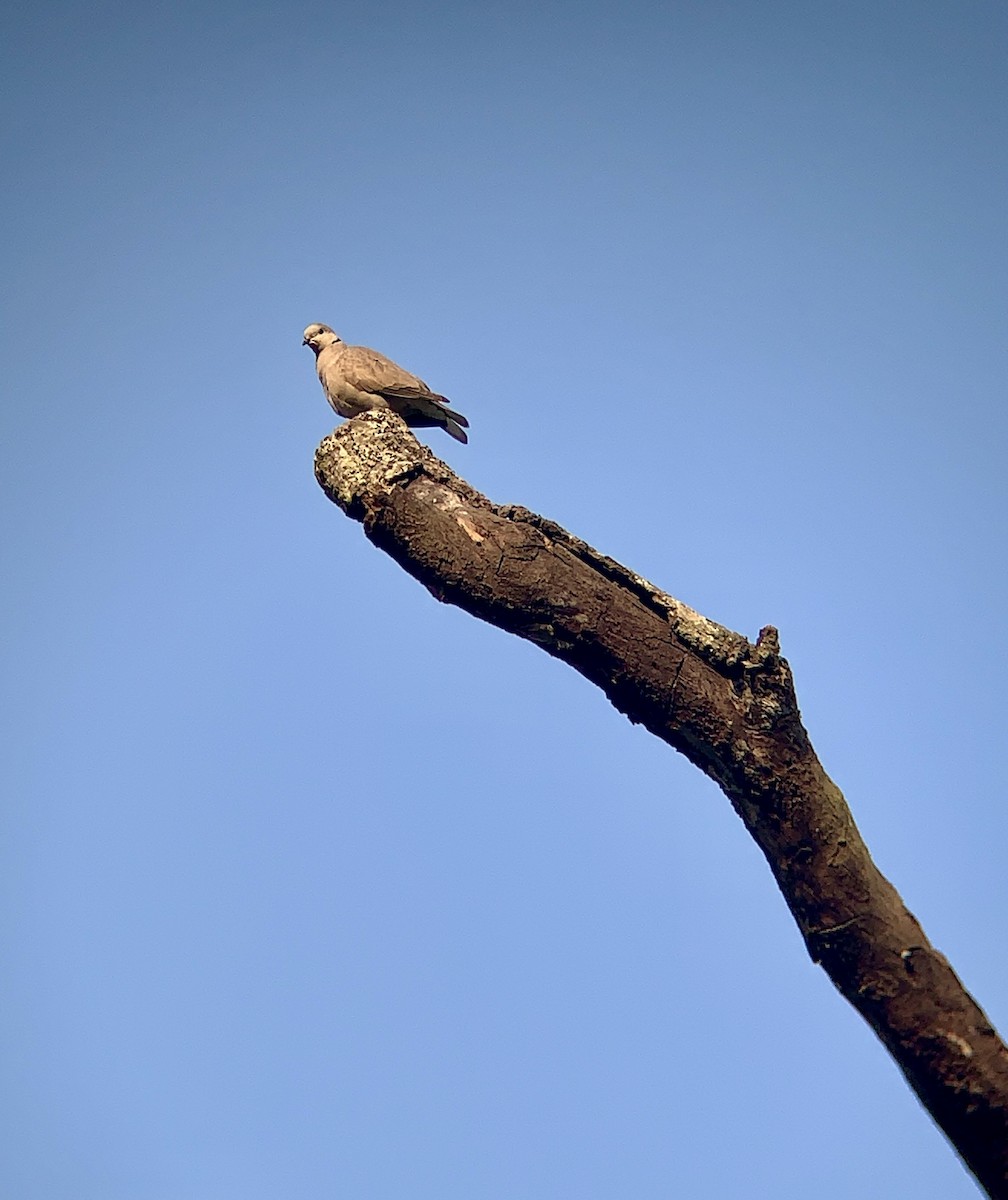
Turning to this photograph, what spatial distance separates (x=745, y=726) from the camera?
338cm

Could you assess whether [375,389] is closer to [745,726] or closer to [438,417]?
[438,417]

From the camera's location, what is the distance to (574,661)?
355 cm

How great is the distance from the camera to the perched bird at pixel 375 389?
5.52 m

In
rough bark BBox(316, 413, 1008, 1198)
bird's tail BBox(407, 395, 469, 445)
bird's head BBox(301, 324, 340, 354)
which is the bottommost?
rough bark BBox(316, 413, 1008, 1198)

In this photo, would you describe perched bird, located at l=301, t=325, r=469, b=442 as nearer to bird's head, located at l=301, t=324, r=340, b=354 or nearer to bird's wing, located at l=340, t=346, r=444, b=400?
bird's wing, located at l=340, t=346, r=444, b=400

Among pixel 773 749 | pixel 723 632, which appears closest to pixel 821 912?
pixel 773 749

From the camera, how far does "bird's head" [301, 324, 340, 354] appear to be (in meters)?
7.04

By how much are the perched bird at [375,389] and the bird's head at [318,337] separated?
107 cm

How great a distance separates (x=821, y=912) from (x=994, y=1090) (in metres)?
0.71

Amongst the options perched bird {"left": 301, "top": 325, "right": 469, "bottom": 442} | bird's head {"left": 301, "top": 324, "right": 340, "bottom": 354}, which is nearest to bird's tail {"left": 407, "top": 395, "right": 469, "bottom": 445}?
perched bird {"left": 301, "top": 325, "right": 469, "bottom": 442}

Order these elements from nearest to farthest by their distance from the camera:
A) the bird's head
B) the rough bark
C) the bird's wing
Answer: the rough bark → the bird's wing → the bird's head

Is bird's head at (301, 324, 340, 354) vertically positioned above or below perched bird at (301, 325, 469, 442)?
above

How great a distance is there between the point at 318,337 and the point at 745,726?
4.81m

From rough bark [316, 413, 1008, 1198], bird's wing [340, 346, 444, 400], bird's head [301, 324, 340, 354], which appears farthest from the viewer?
bird's head [301, 324, 340, 354]
